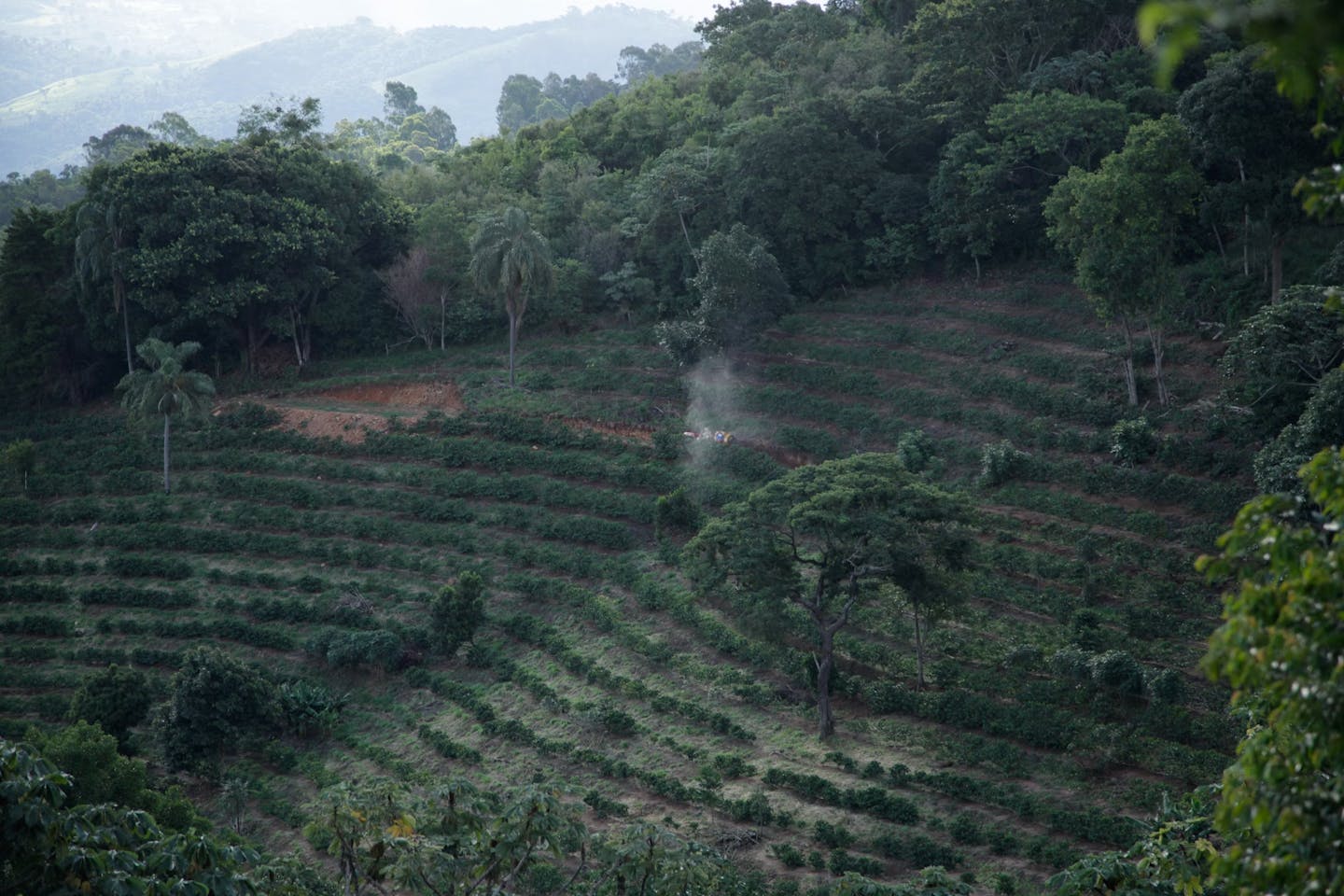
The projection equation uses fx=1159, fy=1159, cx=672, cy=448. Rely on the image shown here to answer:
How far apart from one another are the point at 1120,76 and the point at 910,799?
28331 millimetres

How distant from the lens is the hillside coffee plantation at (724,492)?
14094mm

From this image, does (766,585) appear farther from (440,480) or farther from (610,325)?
(610,325)

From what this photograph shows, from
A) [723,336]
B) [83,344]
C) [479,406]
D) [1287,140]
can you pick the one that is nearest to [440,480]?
[479,406]

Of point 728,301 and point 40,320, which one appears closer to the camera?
point 728,301

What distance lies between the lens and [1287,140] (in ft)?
102

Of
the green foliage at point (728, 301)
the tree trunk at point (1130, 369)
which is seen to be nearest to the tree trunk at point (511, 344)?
the green foliage at point (728, 301)

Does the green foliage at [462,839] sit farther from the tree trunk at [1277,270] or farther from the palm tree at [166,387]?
the palm tree at [166,387]

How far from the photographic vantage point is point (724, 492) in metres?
33.6

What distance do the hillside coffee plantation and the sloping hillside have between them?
0.13 meters

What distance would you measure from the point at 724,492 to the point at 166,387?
17849mm

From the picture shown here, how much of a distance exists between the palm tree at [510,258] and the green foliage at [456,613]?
12.8 m

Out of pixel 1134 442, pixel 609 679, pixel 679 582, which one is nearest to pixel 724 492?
pixel 679 582

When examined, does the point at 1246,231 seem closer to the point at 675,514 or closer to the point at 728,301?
the point at 728,301

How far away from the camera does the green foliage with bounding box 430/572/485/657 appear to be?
29.9 metres
